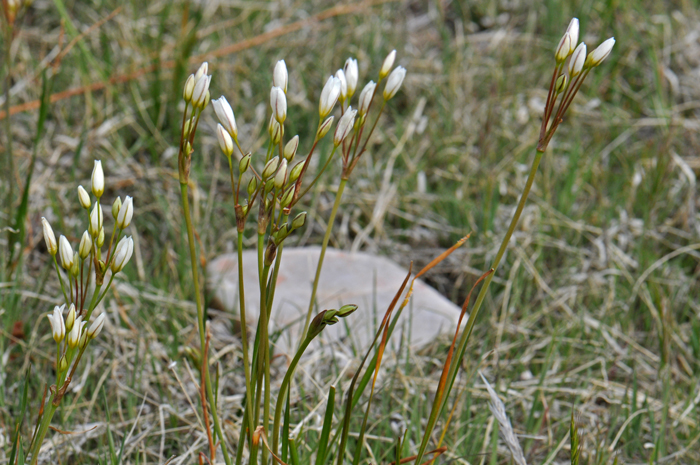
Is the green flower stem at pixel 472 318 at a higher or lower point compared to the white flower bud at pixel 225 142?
lower

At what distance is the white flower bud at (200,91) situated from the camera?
821 mm

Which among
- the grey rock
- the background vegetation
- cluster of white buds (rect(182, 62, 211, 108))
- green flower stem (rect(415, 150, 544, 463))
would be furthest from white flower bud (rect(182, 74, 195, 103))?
the grey rock

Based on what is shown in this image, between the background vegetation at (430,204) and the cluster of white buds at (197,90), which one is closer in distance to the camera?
the cluster of white buds at (197,90)

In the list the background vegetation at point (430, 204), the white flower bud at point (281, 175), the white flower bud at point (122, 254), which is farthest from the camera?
the background vegetation at point (430, 204)

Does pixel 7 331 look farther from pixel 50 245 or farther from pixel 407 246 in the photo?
pixel 407 246

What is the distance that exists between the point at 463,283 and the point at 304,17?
6.65 ft

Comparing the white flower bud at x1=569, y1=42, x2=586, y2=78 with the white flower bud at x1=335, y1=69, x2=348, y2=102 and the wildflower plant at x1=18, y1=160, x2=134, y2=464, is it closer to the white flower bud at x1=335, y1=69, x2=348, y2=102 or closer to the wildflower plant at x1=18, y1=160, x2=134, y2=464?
the white flower bud at x1=335, y1=69, x2=348, y2=102

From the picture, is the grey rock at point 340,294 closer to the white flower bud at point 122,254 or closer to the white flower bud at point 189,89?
the white flower bud at point 122,254

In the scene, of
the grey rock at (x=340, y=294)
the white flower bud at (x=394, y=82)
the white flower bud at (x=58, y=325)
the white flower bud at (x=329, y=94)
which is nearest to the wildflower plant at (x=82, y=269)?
the white flower bud at (x=58, y=325)

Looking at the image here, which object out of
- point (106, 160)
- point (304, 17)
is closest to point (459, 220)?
point (106, 160)

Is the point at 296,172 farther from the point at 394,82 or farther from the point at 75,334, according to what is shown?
the point at 75,334

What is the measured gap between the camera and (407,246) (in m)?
2.56

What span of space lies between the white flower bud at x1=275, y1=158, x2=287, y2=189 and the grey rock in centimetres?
110

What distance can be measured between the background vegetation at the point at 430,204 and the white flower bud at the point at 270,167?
0.71m
